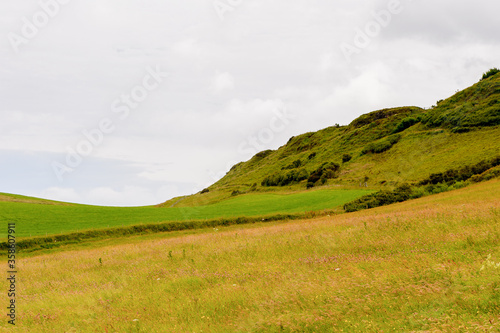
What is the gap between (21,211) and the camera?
160 feet

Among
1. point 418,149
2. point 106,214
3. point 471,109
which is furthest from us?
point 471,109

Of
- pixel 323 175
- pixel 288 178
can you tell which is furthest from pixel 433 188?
pixel 288 178

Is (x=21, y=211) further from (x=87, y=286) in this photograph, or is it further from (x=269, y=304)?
(x=269, y=304)

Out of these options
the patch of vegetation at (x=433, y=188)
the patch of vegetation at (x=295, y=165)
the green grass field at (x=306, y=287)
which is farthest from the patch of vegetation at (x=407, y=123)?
the green grass field at (x=306, y=287)

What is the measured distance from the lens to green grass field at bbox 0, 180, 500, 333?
6648 mm

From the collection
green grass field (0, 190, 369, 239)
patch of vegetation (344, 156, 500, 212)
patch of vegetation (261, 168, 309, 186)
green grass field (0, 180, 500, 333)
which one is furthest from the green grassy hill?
green grass field (0, 180, 500, 333)

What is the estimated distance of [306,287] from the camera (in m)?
8.52

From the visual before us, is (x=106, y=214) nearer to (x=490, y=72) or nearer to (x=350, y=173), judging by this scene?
(x=350, y=173)

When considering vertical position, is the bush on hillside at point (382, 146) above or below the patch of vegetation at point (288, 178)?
above

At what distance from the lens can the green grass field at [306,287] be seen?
6648 millimetres

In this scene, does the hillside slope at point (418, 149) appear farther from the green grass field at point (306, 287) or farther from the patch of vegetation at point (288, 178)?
the green grass field at point (306, 287)

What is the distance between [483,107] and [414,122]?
22.5m

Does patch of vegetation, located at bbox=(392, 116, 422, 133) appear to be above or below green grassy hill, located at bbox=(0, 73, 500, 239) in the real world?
above

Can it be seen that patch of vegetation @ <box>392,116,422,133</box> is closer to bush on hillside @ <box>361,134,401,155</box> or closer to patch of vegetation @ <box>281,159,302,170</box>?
bush on hillside @ <box>361,134,401,155</box>
